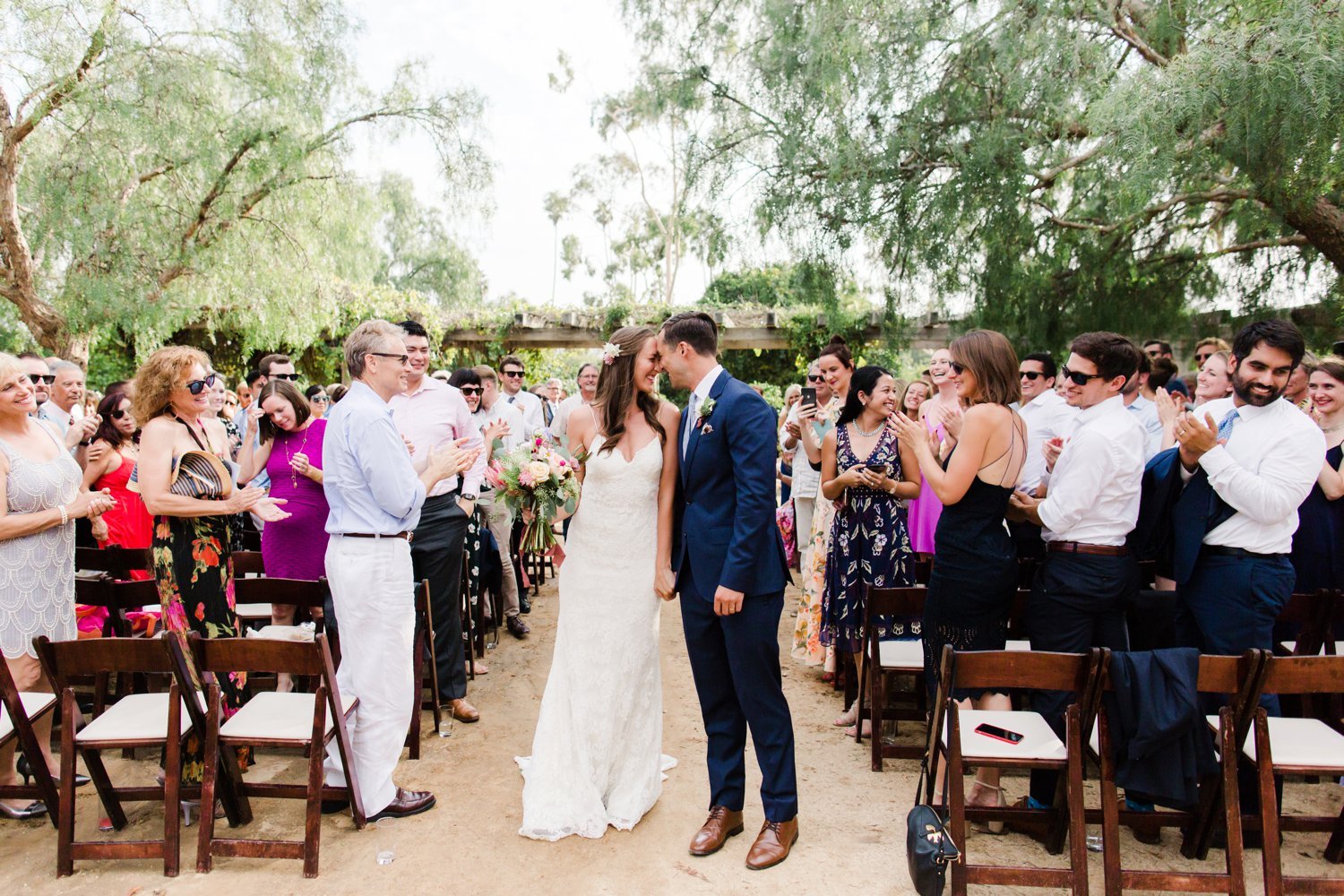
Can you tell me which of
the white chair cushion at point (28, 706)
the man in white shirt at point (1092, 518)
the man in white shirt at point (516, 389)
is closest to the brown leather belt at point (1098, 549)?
the man in white shirt at point (1092, 518)

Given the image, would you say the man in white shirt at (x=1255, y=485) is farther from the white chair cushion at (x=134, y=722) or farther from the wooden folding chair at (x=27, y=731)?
the wooden folding chair at (x=27, y=731)

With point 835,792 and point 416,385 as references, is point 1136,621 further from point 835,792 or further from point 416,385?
point 416,385

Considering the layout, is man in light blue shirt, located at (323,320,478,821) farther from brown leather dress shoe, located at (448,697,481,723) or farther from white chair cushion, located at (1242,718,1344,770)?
white chair cushion, located at (1242,718,1344,770)

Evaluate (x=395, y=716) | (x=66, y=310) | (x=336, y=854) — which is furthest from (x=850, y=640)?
(x=66, y=310)

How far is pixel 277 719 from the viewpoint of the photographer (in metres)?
3.46

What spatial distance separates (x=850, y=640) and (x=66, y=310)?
1004 cm

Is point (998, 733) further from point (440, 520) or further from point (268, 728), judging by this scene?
point (440, 520)

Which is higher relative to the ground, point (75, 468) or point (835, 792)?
point (75, 468)

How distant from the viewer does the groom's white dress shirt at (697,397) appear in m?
3.40

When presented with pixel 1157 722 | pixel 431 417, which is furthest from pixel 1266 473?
pixel 431 417

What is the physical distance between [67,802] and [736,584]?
2.78 meters

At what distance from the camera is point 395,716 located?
3729mm

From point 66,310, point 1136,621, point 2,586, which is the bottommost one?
point 1136,621

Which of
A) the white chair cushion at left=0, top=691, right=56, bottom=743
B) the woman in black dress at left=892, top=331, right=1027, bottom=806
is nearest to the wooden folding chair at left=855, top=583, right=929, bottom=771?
the woman in black dress at left=892, top=331, right=1027, bottom=806
